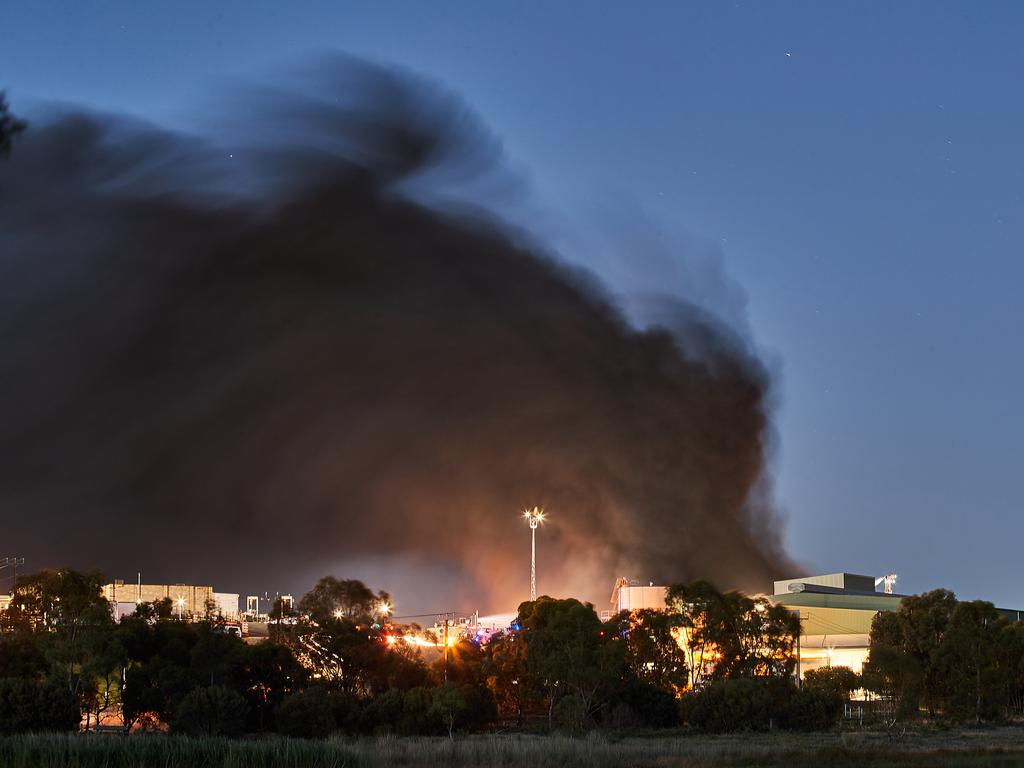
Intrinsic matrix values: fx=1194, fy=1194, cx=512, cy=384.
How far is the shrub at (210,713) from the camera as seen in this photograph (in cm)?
5972

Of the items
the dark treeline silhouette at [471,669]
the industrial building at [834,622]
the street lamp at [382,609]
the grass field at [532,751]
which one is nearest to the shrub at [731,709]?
the dark treeline silhouette at [471,669]

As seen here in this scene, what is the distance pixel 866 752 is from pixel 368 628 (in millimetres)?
38459

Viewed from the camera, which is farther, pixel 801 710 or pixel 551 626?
pixel 551 626

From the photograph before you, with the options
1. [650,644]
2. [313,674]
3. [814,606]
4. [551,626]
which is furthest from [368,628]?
[814,606]

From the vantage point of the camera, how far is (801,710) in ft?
221

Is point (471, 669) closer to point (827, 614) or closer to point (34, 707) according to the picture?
point (34, 707)

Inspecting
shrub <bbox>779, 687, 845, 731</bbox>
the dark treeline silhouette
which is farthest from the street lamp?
shrub <bbox>779, 687, 845, 731</bbox>

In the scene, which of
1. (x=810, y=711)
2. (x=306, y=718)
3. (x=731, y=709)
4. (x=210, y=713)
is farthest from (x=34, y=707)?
(x=810, y=711)

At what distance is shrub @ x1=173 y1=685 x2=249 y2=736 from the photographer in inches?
2351

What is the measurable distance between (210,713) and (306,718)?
5.30 m

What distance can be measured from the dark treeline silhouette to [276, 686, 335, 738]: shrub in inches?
3.6

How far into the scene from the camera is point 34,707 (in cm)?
5631

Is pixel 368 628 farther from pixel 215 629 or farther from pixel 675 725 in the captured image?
pixel 675 725

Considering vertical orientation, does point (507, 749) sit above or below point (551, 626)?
below
